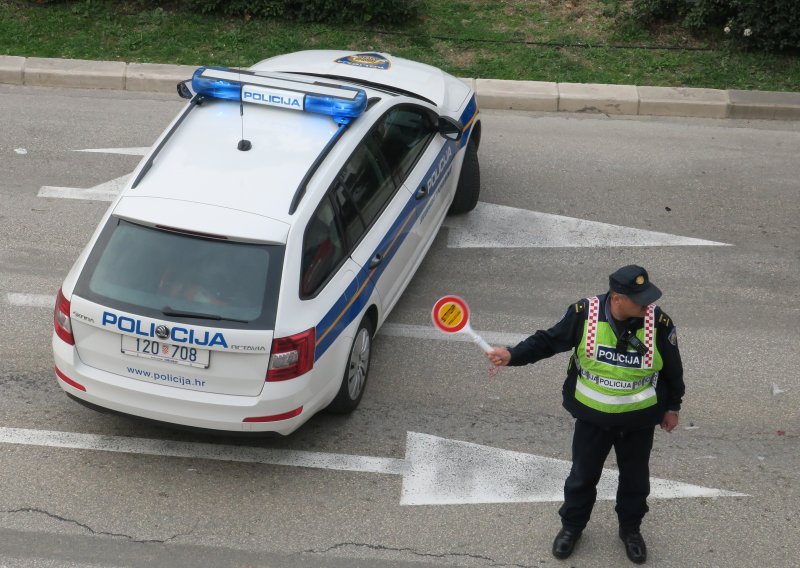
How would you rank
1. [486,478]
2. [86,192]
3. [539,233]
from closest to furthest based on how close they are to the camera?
[486,478], [539,233], [86,192]

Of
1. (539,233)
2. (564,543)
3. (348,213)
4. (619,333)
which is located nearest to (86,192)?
(348,213)

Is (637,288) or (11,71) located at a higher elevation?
(637,288)

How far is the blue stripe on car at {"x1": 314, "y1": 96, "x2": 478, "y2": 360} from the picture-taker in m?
5.81

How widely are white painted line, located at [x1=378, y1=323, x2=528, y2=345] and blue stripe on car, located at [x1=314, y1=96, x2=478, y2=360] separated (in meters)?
0.71

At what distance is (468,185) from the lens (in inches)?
337

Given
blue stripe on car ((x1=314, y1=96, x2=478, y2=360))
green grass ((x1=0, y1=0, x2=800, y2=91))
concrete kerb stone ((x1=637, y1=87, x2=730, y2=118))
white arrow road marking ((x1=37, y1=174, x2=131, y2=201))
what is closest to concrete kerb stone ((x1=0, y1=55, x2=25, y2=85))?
green grass ((x1=0, y1=0, x2=800, y2=91))

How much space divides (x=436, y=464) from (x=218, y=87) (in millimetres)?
2805

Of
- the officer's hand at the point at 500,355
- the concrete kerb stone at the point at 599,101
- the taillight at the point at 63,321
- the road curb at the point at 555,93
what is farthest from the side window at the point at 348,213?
the concrete kerb stone at the point at 599,101

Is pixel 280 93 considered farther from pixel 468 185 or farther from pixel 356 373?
pixel 468 185

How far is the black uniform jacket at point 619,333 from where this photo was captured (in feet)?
15.8

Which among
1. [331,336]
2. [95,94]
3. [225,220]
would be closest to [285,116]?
[225,220]

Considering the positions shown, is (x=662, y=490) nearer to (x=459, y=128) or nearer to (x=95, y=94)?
(x=459, y=128)

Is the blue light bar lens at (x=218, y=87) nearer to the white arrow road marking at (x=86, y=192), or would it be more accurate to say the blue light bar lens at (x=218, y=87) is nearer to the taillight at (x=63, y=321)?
the taillight at (x=63, y=321)

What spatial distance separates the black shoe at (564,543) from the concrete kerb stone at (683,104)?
270 inches
